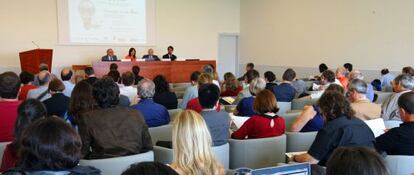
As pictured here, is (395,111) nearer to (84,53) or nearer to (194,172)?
(194,172)

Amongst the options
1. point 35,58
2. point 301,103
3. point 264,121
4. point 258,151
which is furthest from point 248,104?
point 35,58

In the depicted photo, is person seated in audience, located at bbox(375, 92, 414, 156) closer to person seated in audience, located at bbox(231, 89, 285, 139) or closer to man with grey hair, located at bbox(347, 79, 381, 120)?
person seated in audience, located at bbox(231, 89, 285, 139)

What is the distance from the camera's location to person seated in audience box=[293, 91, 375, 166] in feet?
8.94

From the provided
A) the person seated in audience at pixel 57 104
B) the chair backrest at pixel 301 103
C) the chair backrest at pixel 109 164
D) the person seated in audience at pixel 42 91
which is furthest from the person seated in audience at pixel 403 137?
the person seated in audience at pixel 42 91

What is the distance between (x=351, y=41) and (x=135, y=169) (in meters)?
11.7

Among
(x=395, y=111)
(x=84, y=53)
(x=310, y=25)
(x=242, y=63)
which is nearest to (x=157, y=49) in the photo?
(x=84, y=53)

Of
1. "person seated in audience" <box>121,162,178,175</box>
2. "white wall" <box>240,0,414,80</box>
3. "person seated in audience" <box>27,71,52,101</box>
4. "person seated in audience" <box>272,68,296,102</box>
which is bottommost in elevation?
"person seated in audience" <box>272,68,296,102</box>

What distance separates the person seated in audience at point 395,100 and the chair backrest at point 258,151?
188 centimetres

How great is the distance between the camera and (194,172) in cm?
211

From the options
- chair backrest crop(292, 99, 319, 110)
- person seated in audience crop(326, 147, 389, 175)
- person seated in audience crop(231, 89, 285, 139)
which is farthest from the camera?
chair backrest crop(292, 99, 319, 110)

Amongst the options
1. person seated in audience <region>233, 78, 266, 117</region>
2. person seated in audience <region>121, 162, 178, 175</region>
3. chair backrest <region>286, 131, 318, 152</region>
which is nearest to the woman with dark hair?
person seated in audience <region>233, 78, 266, 117</region>

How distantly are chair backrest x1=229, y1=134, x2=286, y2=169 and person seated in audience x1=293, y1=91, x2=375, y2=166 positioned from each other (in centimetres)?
43

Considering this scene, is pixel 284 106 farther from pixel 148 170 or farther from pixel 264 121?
pixel 148 170

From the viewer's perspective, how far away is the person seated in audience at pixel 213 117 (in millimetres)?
3287
